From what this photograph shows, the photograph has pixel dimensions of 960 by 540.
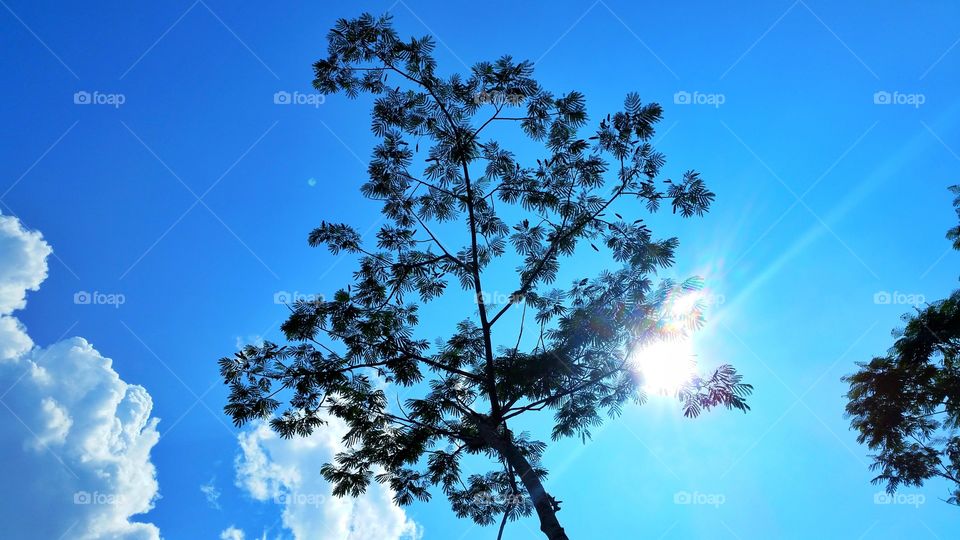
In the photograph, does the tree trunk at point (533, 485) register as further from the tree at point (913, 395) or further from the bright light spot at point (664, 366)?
the tree at point (913, 395)

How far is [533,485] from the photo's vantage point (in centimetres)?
696

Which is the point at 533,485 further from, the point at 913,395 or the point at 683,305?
the point at 913,395

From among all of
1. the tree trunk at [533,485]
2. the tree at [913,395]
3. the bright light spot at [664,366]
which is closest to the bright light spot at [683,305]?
the bright light spot at [664,366]

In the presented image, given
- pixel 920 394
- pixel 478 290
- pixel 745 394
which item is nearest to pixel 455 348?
pixel 478 290

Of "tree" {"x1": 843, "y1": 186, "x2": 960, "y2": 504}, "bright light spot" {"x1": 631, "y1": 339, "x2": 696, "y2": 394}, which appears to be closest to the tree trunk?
"bright light spot" {"x1": 631, "y1": 339, "x2": 696, "y2": 394}

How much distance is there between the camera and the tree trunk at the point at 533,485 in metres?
6.44

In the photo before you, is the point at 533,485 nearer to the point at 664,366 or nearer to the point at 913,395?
the point at 664,366

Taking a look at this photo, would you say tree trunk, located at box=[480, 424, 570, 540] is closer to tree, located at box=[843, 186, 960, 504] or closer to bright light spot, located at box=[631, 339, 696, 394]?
bright light spot, located at box=[631, 339, 696, 394]

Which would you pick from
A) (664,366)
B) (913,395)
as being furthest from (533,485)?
(913,395)

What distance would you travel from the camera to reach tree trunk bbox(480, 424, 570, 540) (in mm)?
6435

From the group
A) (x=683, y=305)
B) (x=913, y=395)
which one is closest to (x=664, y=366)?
(x=683, y=305)

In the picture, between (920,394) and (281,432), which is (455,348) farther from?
(920,394)

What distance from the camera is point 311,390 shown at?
8.30 meters

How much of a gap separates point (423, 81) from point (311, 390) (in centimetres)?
595
